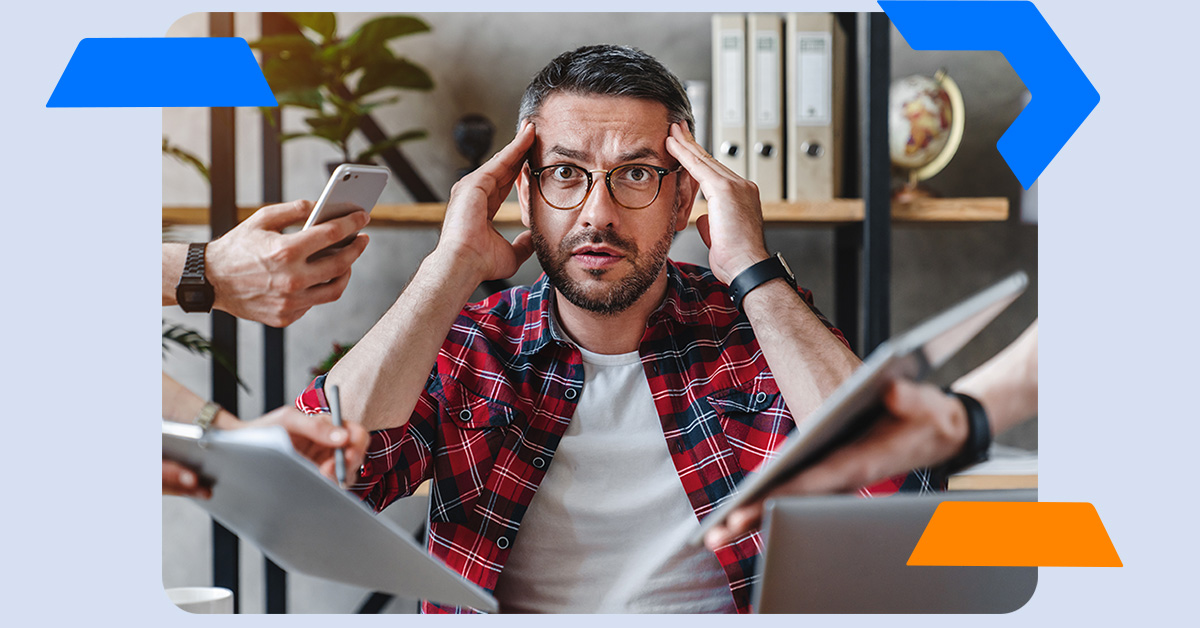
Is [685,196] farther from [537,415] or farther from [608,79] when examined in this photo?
[537,415]

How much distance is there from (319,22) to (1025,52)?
0.85 metres

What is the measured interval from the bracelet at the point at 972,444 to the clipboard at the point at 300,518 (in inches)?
20.5

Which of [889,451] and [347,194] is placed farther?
[347,194]

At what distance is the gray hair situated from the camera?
101 centimetres

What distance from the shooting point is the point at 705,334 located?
1083 mm

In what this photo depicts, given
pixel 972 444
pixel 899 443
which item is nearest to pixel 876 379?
pixel 899 443

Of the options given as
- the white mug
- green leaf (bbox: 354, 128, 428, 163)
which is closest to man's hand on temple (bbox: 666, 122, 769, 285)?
green leaf (bbox: 354, 128, 428, 163)

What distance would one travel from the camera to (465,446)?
3.44 feet

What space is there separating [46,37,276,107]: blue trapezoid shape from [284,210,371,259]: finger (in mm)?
167

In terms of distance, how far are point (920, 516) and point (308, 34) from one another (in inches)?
36.4

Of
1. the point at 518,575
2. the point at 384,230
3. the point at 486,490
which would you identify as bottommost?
the point at 518,575

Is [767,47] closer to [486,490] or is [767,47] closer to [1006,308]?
[1006,308]

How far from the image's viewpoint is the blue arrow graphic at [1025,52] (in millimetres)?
984

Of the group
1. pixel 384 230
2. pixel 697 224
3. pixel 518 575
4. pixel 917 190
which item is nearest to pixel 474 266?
pixel 384 230
